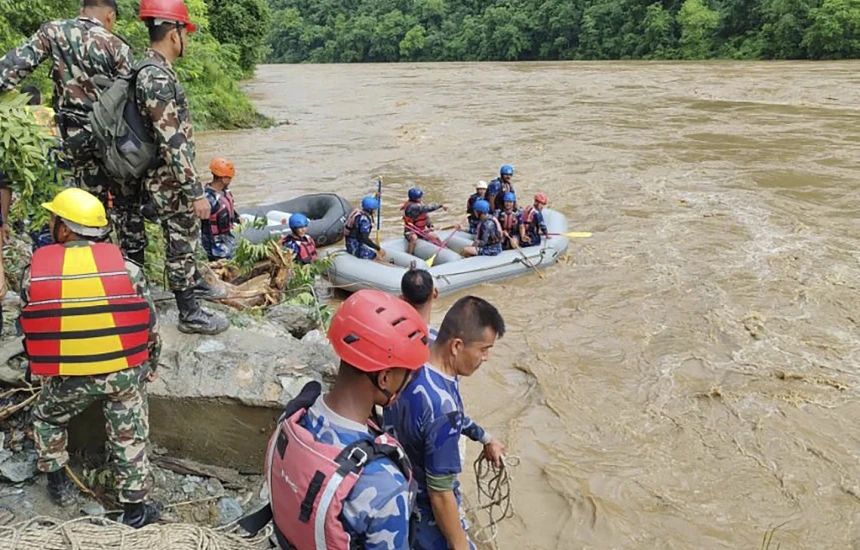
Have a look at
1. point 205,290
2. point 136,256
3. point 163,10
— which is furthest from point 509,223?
point 163,10

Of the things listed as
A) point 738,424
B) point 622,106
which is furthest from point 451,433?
point 622,106

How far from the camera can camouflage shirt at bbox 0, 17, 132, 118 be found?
3164mm

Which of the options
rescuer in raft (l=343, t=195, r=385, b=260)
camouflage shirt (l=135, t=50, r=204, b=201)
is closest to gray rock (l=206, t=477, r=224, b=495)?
camouflage shirt (l=135, t=50, r=204, b=201)

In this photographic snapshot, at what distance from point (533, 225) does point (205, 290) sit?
5.78 meters

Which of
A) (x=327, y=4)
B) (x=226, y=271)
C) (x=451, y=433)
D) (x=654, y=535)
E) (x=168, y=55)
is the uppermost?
(x=327, y=4)

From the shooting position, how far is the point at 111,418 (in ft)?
8.39

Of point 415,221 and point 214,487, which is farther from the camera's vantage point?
point 415,221

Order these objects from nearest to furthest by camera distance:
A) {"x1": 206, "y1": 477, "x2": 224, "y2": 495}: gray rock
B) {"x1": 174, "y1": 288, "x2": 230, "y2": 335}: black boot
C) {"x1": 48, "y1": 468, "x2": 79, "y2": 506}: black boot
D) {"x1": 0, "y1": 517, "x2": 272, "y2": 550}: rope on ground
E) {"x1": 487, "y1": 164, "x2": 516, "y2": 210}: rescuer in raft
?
1. {"x1": 0, "y1": 517, "x2": 272, "y2": 550}: rope on ground
2. {"x1": 48, "y1": 468, "x2": 79, "y2": 506}: black boot
3. {"x1": 206, "y1": 477, "x2": 224, "y2": 495}: gray rock
4. {"x1": 174, "y1": 288, "x2": 230, "y2": 335}: black boot
5. {"x1": 487, "y1": 164, "x2": 516, "y2": 210}: rescuer in raft

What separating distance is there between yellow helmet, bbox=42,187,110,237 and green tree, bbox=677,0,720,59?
134 ft

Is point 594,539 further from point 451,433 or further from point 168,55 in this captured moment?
point 168,55

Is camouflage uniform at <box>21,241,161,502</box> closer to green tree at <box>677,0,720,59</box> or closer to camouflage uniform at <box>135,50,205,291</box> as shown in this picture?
camouflage uniform at <box>135,50,205,291</box>

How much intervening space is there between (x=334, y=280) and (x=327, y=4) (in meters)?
74.0

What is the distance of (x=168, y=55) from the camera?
2.97 meters

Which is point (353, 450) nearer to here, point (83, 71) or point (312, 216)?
point (83, 71)
